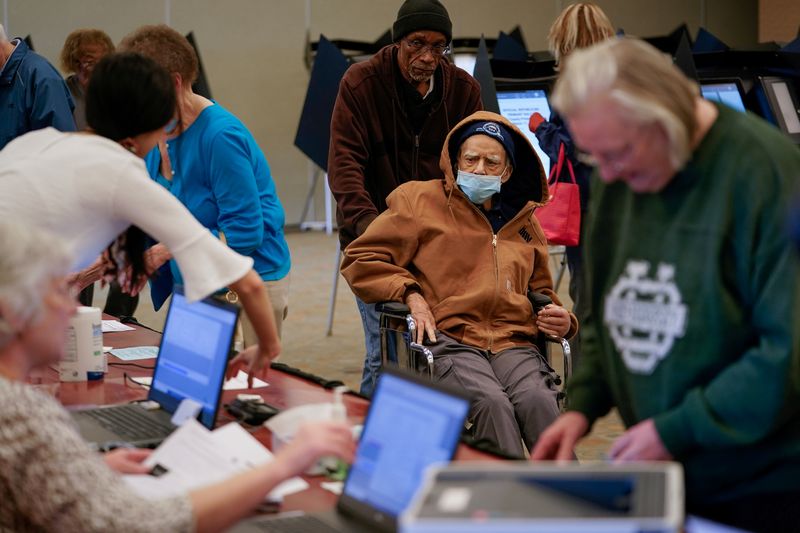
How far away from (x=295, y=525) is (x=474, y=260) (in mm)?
1789

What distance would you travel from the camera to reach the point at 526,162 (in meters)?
3.64

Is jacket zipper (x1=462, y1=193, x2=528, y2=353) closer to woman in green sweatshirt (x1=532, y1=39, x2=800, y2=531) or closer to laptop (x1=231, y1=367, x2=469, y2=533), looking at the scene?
woman in green sweatshirt (x1=532, y1=39, x2=800, y2=531)

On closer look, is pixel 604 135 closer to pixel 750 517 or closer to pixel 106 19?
pixel 750 517

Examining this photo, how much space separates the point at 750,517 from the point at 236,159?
2.05 m

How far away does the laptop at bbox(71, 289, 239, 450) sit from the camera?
2346mm

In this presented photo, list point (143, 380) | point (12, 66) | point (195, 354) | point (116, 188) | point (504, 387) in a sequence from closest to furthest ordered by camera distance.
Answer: point (116, 188) < point (195, 354) < point (143, 380) < point (504, 387) < point (12, 66)

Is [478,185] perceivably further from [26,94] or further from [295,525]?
[26,94]

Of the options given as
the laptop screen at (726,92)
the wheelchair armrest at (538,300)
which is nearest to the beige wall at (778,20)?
the laptop screen at (726,92)

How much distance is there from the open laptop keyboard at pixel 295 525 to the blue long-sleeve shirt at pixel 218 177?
174cm

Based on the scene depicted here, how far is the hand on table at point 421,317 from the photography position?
3371 millimetres

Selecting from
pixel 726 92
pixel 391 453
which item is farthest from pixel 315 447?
pixel 726 92

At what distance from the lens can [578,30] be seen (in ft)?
14.1

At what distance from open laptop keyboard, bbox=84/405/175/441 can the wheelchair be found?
3.28 ft

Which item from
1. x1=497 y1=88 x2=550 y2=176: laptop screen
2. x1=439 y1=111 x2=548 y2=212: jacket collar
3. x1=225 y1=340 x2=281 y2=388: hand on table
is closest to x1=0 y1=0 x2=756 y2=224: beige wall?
x1=497 y1=88 x2=550 y2=176: laptop screen
